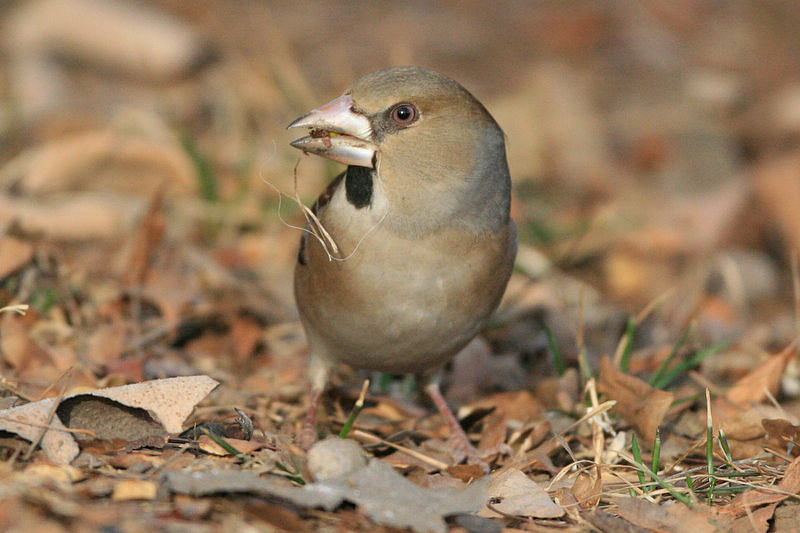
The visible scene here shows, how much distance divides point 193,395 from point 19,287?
1.71 meters

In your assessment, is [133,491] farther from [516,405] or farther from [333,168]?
[333,168]

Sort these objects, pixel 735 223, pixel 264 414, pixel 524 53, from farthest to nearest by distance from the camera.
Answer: pixel 524 53 → pixel 735 223 → pixel 264 414

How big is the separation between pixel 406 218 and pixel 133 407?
1146 millimetres

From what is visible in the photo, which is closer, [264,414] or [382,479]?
[382,479]

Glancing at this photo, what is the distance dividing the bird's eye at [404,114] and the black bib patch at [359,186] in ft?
0.69

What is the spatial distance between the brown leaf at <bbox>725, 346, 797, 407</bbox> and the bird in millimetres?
1338

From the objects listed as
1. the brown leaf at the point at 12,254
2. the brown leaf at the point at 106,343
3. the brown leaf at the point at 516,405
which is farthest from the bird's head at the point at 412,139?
the brown leaf at the point at 12,254

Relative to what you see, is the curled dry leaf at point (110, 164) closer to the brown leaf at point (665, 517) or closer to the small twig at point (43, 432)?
the small twig at point (43, 432)

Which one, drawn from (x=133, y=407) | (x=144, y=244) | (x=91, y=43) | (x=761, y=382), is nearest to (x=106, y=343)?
(x=144, y=244)

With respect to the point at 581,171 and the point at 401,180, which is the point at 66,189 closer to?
the point at 401,180

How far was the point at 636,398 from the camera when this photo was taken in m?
4.02

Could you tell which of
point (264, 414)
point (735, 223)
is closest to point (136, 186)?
point (264, 414)

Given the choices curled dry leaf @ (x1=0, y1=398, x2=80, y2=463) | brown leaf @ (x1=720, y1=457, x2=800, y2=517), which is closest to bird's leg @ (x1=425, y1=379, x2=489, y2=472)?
brown leaf @ (x1=720, y1=457, x2=800, y2=517)

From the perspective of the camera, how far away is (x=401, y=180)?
348 centimetres
